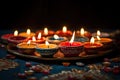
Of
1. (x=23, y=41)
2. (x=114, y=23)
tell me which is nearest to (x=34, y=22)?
(x=114, y=23)

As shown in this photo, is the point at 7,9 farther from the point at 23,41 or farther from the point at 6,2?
the point at 23,41

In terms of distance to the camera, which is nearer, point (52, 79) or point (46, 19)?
point (52, 79)

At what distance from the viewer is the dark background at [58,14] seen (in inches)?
165

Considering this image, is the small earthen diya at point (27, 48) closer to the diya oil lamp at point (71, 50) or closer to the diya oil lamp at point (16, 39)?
the diya oil lamp at point (16, 39)

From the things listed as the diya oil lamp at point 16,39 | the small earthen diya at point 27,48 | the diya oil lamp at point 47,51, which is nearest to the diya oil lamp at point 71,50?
the diya oil lamp at point 47,51

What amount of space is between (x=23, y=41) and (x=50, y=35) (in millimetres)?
370

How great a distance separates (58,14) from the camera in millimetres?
4309

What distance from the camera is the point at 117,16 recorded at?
4.24m

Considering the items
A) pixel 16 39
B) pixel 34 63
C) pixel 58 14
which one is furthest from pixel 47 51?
pixel 58 14

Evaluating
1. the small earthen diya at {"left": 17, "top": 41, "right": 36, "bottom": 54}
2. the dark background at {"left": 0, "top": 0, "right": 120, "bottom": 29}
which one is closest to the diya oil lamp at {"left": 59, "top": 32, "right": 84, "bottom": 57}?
the small earthen diya at {"left": 17, "top": 41, "right": 36, "bottom": 54}

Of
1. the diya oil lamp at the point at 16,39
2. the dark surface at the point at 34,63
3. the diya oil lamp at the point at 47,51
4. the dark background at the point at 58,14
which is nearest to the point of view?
the dark surface at the point at 34,63

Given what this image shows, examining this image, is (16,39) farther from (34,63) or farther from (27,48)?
(34,63)

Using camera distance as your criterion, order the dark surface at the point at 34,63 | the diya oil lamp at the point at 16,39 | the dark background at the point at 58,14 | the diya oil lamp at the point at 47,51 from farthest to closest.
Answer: the dark background at the point at 58,14, the diya oil lamp at the point at 16,39, the diya oil lamp at the point at 47,51, the dark surface at the point at 34,63

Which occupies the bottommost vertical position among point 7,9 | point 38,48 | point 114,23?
point 38,48
